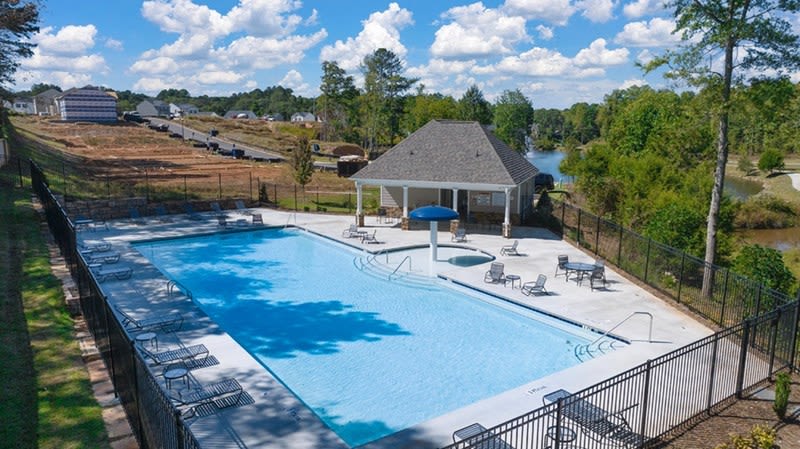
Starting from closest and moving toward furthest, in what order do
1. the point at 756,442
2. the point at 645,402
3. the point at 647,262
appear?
the point at 756,442 → the point at 645,402 → the point at 647,262

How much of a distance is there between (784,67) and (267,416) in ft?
55.8

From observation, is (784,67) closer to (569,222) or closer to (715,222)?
(715,222)

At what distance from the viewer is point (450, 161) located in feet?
95.5

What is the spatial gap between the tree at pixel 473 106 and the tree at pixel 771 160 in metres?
34.2

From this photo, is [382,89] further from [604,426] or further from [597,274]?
[604,426]

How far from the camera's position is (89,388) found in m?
10.4

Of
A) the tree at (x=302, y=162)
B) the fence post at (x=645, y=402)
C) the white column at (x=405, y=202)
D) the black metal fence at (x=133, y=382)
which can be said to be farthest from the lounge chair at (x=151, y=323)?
the tree at (x=302, y=162)

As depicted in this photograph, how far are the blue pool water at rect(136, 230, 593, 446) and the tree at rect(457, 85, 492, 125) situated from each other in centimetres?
5381

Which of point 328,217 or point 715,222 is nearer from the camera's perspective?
point 715,222

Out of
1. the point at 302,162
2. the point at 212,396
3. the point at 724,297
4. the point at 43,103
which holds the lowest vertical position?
the point at 212,396

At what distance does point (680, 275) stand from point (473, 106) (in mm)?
61182

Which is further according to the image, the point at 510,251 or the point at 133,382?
the point at 510,251

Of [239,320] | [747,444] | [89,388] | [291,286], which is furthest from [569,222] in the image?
[89,388]

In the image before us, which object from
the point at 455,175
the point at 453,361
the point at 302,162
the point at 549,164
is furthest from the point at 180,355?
the point at 549,164
